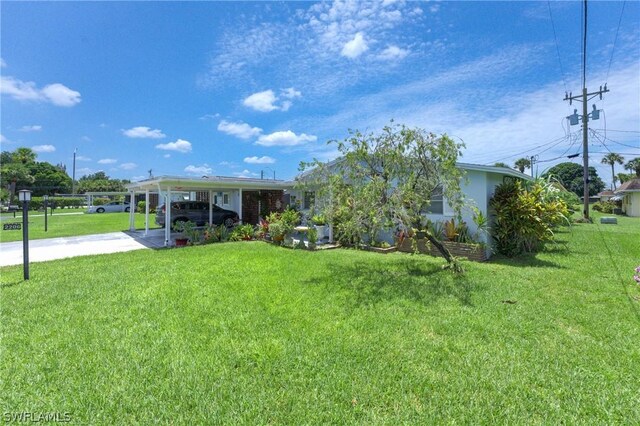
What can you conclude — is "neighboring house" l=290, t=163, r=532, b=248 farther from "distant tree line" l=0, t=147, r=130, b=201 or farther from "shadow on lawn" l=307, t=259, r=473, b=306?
"distant tree line" l=0, t=147, r=130, b=201

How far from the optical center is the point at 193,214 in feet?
54.2

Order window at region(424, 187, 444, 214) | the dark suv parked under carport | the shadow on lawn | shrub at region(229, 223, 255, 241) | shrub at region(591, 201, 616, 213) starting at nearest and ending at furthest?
the shadow on lawn, window at region(424, 187, 444, 214), shrub at region(229, 223, 255, 241), the dark suv parked under carport, shrub at region(591, 201, 616, 213)

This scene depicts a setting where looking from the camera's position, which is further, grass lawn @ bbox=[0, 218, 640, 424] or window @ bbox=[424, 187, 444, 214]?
window @ bbox=[424, 187, 444, 214]

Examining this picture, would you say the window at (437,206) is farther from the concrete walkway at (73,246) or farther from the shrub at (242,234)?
the concrete walkway at (73,246)

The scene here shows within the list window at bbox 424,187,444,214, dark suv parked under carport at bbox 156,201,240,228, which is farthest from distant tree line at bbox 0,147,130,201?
window at bbox 424,187,444,214

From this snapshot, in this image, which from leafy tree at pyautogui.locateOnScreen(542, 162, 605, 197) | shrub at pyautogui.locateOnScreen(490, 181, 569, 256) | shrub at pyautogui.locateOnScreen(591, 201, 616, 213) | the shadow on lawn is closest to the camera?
the shadow on lawn

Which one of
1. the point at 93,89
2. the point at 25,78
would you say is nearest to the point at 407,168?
the point at 25,78

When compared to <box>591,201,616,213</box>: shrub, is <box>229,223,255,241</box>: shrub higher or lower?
lower

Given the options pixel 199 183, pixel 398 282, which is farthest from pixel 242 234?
pixel 398 282

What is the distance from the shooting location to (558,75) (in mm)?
15469

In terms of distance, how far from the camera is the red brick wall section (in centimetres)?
1772

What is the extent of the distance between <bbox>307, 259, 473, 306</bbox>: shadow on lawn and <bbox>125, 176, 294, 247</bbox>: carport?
7094mm

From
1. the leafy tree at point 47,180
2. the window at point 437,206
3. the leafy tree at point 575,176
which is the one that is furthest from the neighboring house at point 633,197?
the leafy tree at point 47,180

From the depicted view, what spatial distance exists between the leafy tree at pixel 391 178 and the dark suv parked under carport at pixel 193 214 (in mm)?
10733
